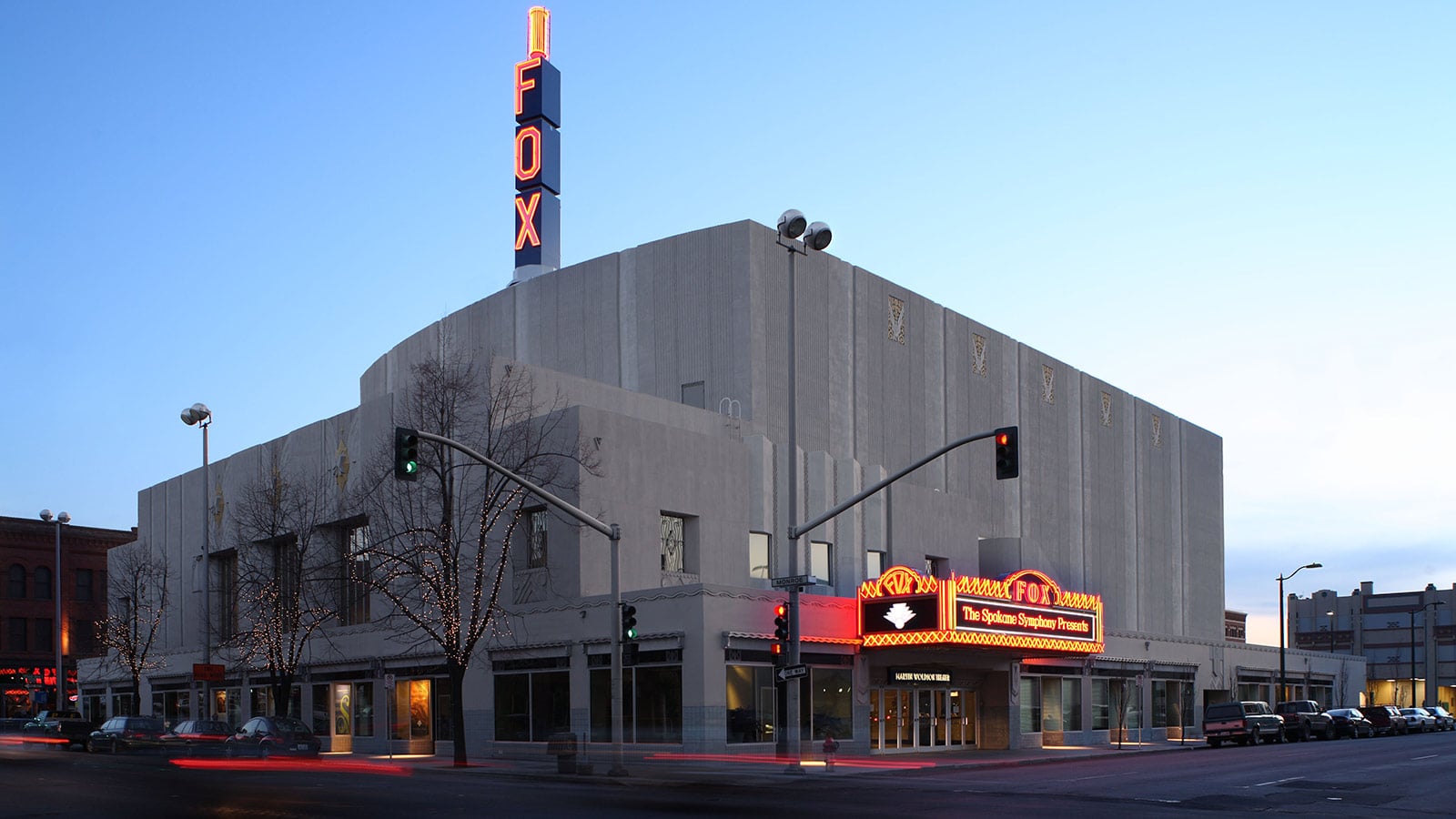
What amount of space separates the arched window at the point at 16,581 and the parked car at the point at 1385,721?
8781cm

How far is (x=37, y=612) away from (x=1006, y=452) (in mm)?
89361

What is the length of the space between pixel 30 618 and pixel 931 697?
242 feet

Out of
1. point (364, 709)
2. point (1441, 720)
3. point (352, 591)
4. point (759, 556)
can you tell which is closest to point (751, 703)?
point (759, 556)

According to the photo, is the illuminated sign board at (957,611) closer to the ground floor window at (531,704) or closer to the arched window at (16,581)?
the ground floor window at (531,704)

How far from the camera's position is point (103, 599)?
324ft

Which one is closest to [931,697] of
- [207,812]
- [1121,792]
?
[1121,792]

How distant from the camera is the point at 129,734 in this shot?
49.7m

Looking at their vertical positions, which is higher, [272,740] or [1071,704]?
[272,740]

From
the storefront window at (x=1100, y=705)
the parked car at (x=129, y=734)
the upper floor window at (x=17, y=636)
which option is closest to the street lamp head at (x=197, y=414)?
the parked car at (x=129, y=734)

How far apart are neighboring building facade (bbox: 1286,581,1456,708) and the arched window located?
120717 mm

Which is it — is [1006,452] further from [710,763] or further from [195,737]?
[195,737]

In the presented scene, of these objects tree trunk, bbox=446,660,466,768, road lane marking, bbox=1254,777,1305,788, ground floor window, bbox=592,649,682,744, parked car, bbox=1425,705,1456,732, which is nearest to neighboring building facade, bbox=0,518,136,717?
tree trunk, bbox=446,660,466,768

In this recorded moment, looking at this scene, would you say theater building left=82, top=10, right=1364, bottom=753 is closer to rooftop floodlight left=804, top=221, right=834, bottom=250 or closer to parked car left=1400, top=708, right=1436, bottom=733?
rooftop floodlight left=804, top=221, right=834, bottom=250

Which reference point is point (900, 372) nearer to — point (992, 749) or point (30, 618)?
point (992, 749)
